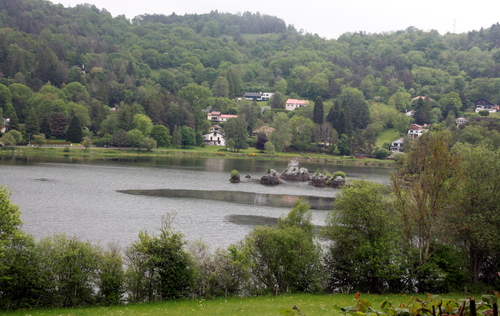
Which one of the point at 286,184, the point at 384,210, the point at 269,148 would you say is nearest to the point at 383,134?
the point at 269,148

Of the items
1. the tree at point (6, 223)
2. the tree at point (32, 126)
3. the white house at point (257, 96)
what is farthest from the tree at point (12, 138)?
the white house at point (257, 96)

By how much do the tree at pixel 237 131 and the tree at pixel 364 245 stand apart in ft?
279

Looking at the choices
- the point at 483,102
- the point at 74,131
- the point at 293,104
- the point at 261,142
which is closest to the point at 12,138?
the point at 74,131

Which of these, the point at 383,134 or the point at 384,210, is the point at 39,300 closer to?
the point at 384,210

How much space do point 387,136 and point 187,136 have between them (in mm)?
54897

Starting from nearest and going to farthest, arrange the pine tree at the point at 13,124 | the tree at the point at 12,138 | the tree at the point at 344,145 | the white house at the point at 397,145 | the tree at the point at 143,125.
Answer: the tree at the point at 12,138 → the pine tree at the point at 13,124 → the tree at the point at 143,125 → the tree at the point at 344,145 → the white house at the point at 397,145

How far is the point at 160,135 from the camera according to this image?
11144cm

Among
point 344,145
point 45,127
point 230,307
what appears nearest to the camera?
point 230,307

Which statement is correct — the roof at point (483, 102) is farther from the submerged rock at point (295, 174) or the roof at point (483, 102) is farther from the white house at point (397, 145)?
the submerged rock at point (295, 174)

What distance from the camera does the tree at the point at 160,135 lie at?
11113cm

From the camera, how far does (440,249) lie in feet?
88.1

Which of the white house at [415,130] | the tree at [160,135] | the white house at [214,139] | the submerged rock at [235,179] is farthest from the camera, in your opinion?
the white house at [415,130]

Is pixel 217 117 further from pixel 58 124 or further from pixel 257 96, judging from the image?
pixel 58 124

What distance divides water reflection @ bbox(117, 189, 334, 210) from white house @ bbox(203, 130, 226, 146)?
202ft
